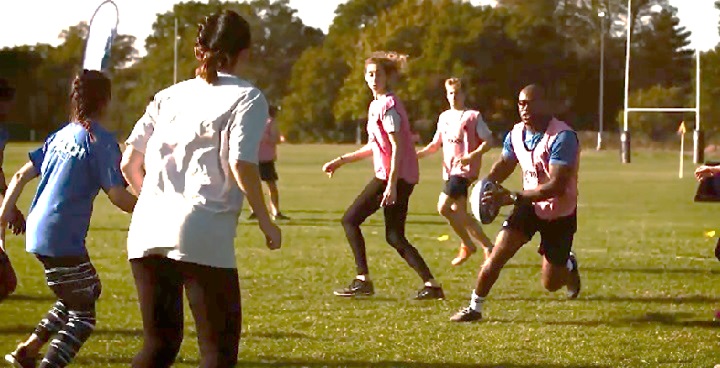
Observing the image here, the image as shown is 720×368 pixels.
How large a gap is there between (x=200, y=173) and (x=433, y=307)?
531 centimetres

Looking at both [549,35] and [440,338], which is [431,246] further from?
[549,35]

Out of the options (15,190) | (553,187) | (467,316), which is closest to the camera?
(15,190)

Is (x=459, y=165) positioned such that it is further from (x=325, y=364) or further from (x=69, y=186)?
(x=69, y=186)

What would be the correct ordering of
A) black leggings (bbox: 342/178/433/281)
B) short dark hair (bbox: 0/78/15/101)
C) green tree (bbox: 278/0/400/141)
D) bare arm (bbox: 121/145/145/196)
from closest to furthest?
A: bare arm (bbox: 121/145/145/196), short dark hair (bbox: 0/78/15/101), black leggings (bbox: 342/178/433/281), green tree (bbox: 278/0/400/141)

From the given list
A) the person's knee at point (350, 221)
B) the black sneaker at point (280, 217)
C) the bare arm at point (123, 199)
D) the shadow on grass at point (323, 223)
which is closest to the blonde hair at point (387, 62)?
the person's knee at point (350, 221)

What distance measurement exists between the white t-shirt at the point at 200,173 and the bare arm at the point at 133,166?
1.20 ft

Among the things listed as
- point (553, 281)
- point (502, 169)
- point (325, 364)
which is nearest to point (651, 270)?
point (553, 281)

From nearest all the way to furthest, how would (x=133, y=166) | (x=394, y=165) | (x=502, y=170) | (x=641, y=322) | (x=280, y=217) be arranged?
(x=133, y=166) < (x=502, y=170) < (x=641, y=322) < (x=394, y=165) < (x=280, y=217)

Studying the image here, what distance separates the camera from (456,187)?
13422 mm

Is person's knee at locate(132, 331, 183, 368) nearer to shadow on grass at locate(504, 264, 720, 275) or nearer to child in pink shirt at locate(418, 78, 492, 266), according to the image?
child in pink shirt at locate(418, 78, 492, 266)

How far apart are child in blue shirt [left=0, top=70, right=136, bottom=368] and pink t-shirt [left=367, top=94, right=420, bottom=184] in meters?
3.87

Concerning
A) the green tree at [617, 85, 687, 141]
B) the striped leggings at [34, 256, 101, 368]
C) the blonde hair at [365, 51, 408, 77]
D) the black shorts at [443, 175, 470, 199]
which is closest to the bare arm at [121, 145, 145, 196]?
the striped leggings at [34, 256, 101, 368]

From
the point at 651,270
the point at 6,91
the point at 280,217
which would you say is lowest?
the point at 280,217

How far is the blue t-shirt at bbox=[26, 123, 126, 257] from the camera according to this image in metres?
6.55
